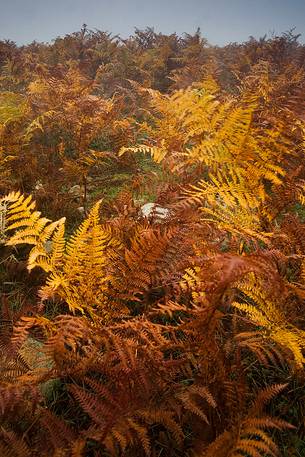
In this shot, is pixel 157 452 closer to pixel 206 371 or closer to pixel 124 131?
pixel 206 371

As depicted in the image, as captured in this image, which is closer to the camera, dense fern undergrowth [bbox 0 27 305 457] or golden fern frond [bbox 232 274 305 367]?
dense fern undergrowth [bbox 0 27 305 457]

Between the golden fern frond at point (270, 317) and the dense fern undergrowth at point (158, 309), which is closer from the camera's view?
the dense fern undergrowth at point (158, 309)

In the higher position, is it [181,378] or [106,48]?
[106,48]

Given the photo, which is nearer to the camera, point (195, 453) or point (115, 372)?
point (195, 453)

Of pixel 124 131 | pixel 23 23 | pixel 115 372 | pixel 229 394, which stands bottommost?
pixel 229 394

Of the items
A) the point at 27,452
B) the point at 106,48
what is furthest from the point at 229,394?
→ the point at 106,48

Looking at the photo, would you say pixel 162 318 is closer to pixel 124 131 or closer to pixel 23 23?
pixel 124 131

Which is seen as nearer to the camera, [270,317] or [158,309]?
[158,309]

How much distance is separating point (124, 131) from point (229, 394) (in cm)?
405

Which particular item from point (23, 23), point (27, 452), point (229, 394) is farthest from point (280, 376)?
point (23, 23)

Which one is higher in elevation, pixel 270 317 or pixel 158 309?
pixel 158 309

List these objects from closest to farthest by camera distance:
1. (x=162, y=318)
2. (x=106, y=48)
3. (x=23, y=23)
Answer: (x=162, y=318) < (x=106, y=48) < (x=23, y=23)

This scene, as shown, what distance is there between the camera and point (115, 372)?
156 centimetres

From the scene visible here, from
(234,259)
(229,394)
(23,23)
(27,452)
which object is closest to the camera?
(234,259)
